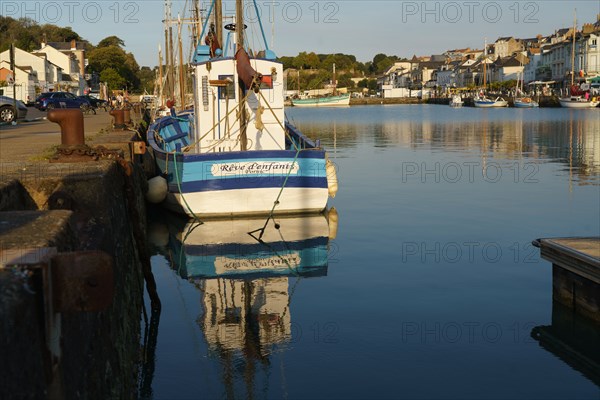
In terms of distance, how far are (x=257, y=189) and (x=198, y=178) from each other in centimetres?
127

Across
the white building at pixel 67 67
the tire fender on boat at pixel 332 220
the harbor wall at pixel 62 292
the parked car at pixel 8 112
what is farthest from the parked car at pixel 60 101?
the white building at pixel 67 67

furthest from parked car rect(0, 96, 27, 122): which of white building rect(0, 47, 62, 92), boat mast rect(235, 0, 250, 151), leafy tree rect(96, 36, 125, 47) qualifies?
leafy tree rect(96, 36, 125, 47)

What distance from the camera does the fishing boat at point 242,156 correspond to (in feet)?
51.8

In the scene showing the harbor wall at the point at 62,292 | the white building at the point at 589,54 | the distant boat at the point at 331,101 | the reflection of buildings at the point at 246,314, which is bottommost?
the reflection of buildings at the point at 246,314

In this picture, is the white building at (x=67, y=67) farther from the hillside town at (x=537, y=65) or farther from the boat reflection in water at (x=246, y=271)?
the boat reflection in water at (x=246, y=271)

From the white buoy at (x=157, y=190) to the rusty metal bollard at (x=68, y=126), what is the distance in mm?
8113

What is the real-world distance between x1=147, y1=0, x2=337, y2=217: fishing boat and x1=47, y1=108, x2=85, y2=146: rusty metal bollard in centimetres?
671

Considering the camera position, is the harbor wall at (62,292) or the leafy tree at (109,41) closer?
the harbor wall at (62,292)

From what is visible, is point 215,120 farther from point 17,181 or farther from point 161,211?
point 17,181

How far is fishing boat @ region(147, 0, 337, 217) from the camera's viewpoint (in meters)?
15.8

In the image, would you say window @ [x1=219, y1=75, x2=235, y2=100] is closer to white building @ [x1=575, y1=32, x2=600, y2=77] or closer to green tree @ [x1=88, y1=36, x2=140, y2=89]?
green tree @ [x1=88, y1=36, x2=140, y2=89]

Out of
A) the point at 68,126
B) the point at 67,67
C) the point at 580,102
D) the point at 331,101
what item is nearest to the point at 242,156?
the point at 68,126

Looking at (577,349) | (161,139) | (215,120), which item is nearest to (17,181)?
(577,349)

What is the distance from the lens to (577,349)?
839 cm
